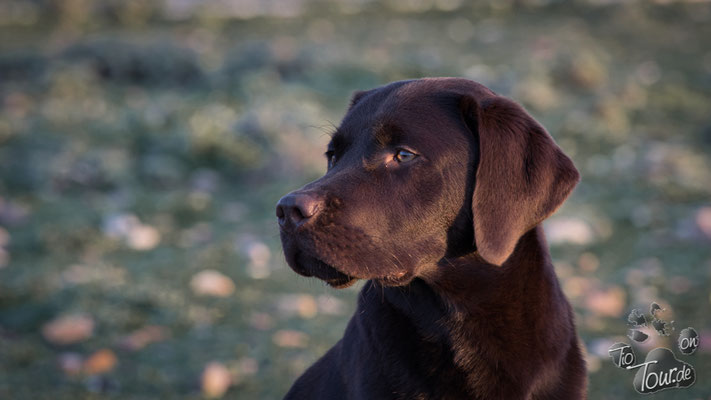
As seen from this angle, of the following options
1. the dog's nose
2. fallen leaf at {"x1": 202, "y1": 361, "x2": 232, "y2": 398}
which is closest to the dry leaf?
fallen leaf at {"x1": 202, "y1": 361, "x2": 232, "y2": 398}

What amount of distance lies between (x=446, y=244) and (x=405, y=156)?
1.21 ft

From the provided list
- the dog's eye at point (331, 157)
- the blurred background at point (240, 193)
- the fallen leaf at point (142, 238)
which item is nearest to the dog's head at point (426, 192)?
the dog's eye at point (331, 157)

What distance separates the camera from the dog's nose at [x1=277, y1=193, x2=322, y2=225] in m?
2.48

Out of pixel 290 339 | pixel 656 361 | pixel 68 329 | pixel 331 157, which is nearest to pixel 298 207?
pixel 331 157

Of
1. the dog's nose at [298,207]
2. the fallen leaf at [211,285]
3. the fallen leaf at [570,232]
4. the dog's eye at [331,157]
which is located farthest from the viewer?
the fallen leaf at [570,232]

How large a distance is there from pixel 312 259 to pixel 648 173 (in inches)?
217

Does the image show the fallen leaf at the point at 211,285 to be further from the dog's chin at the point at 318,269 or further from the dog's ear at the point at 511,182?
the dog's ear at the point at 511,182

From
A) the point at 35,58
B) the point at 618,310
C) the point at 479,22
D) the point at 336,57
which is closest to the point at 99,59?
the point at 35,58

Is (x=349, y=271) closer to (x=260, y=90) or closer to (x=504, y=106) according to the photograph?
(x=504, y=106)

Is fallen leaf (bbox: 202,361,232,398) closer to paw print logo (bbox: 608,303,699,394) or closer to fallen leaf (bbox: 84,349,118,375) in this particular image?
fallen leaf (bbox: 84,349,118,375)

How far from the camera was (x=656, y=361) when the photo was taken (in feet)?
11.3

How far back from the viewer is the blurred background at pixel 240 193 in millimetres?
4441

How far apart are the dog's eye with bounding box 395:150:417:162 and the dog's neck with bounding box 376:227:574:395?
0.42 metres

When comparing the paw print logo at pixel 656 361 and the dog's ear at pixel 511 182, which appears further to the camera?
the paw print logo at pixel 656 361
